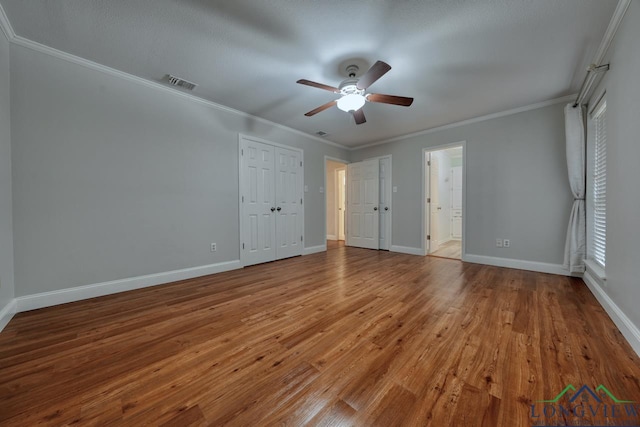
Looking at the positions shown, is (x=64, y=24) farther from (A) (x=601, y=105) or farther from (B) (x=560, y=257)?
(B) (x=560, y=257)

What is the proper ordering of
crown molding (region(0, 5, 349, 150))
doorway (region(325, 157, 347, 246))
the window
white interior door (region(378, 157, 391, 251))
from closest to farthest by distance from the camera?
crown molding (region(0, 5, 349, 150)) < the window < white interior door (region(378, 157, 391, 251)) < doorway (region(325, 157, 347, 246))

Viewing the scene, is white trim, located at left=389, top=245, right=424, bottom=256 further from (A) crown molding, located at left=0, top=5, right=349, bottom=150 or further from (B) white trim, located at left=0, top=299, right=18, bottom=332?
(B) white trim, located at left=0, top=299, right=18, bottom=332

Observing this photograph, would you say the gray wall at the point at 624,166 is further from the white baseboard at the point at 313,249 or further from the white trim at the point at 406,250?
the white baseboard at the point at 313,249

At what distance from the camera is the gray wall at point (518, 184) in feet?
11.3

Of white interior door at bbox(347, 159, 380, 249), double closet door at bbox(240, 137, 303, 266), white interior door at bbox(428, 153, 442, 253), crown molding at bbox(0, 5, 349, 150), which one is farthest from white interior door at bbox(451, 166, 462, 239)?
crown molding at bbox(0, 5, 349, 150)

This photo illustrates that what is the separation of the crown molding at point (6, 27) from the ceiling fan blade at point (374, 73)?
300 centimetres

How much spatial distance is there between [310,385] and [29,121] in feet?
11.4

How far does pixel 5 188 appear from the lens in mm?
2068

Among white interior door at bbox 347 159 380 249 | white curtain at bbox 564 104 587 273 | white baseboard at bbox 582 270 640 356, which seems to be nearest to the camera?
white baseboard at bbox 582 270 640 356

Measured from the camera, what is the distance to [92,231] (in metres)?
2.59

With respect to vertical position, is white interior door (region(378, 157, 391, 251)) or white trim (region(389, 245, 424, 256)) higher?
white interior door (region(378, 157, 391, 251))

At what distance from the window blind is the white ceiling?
25.2 inches

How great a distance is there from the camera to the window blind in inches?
103

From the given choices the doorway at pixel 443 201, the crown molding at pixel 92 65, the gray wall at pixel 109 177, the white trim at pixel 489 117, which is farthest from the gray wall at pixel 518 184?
the gray wall at pixel 109 177
